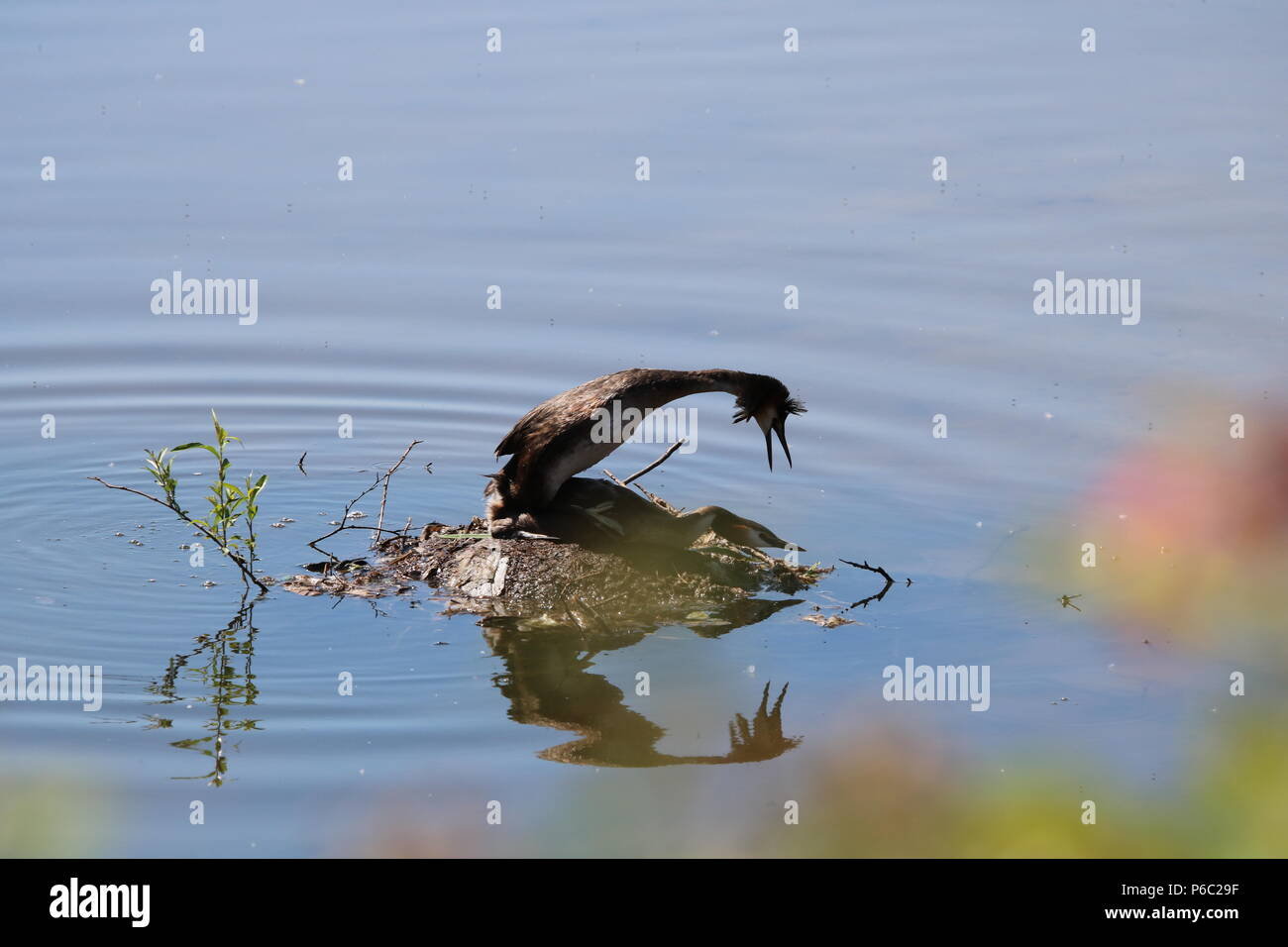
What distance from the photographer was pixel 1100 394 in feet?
49.5

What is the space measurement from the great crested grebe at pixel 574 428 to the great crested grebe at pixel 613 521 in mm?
128

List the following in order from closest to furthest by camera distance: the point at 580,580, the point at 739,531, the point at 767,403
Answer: the point at 580,580, the point at 739,531, the point at 767,403

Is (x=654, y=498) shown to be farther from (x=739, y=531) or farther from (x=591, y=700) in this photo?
(x=591, y=700)

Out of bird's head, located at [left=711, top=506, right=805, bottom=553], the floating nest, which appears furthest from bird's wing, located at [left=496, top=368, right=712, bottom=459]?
bird's head, located at [left=711, top=506, right=805, bottom=553]

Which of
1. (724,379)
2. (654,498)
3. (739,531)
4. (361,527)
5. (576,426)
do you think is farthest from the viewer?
(654,498)

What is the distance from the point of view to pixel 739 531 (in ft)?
38.4

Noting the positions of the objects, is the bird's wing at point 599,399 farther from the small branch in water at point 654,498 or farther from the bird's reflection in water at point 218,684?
the bird's reflection in water at point 218,684

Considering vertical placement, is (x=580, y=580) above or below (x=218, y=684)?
above

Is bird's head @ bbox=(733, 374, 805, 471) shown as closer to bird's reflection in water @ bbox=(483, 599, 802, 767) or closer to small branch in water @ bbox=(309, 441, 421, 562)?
bird's reflection in water @ bbox=(483, 599, 802, 767)

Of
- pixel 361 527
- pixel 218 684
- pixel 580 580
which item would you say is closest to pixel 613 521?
pixel 580 580

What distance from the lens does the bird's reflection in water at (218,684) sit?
352 inches

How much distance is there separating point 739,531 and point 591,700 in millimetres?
2316

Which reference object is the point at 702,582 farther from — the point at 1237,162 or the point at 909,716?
the point at 1237,162

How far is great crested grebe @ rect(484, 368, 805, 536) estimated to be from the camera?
1102cm
